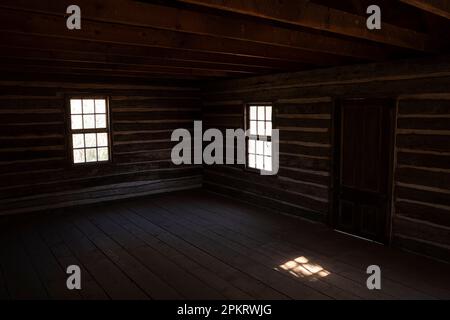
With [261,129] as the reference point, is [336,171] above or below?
below

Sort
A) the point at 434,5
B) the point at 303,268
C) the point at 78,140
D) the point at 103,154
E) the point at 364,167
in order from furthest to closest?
1. the point at 103,154
2. the point at 78,140
3. the point at 364,167
4. the point at 303,268
5. the point at 434,5

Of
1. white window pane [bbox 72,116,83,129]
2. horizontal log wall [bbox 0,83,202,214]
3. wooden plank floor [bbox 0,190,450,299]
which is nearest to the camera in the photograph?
wooden plank floor [bbox 0,190,450,299]

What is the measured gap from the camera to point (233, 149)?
9.29 meters

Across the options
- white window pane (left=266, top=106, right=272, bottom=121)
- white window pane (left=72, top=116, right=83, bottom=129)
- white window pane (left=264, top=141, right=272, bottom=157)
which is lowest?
white window pane (left=264, top=141, right=272, bottom=157)

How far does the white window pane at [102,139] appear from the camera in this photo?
8883mm

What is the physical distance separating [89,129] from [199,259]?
469 cm

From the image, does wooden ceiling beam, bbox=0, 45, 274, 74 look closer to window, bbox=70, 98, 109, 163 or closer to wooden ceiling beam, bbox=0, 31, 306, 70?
wooden ceiling beam, bbox=0, 31, 306, 70

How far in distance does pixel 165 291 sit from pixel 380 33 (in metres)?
4.05

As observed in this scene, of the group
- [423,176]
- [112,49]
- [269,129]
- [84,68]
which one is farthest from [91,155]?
[423,176]

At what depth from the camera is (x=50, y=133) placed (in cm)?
812

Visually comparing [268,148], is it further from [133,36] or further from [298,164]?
[133,36]

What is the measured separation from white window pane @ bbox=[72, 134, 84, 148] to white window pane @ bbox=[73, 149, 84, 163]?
0.44ft

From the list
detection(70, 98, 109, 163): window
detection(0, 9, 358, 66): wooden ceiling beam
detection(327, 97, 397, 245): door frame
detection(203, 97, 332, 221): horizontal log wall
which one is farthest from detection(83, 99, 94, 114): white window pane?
detection(327, 97, 397, 245): door frame

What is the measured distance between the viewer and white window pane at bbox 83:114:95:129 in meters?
8.61
